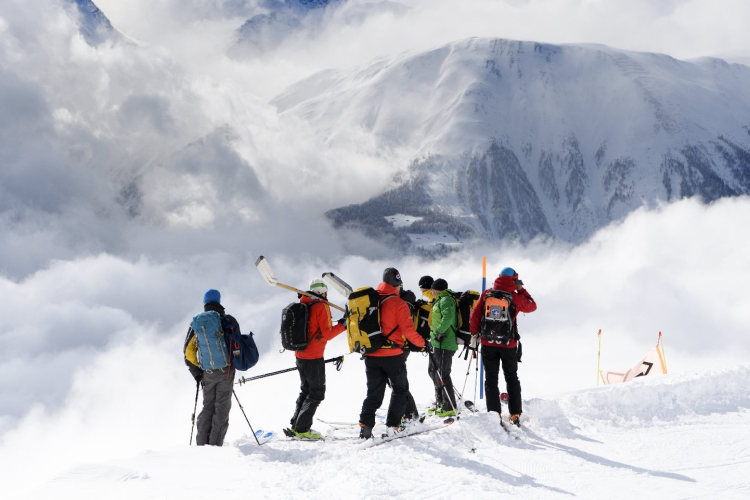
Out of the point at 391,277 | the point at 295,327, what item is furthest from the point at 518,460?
the point at 295,327

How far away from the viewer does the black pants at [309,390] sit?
9719 mm

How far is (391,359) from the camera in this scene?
8891 mm

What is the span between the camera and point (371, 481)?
6.78 m

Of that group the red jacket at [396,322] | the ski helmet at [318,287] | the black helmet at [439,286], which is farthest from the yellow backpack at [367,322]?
the black helmet at [439,286]

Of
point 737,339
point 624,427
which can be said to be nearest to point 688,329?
point 737,339

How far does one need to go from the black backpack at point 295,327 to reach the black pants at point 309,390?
356mm

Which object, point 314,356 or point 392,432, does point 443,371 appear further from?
point 314,356

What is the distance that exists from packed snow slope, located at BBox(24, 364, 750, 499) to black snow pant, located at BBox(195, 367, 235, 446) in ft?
1.98

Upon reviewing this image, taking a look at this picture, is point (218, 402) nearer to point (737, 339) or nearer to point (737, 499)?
point (737, 499)

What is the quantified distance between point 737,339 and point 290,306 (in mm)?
191311

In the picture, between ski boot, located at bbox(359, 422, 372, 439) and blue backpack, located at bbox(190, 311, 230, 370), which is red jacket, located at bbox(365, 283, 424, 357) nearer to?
ski boot, located at bbox(359, 422, 372, 439)

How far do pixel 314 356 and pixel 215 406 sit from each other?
1892 mm

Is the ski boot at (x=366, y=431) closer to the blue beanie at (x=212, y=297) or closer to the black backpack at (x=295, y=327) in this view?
the black backpack at (x=295, y=327)

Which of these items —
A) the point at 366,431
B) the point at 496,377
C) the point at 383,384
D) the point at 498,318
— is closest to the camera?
the point at 366,431
